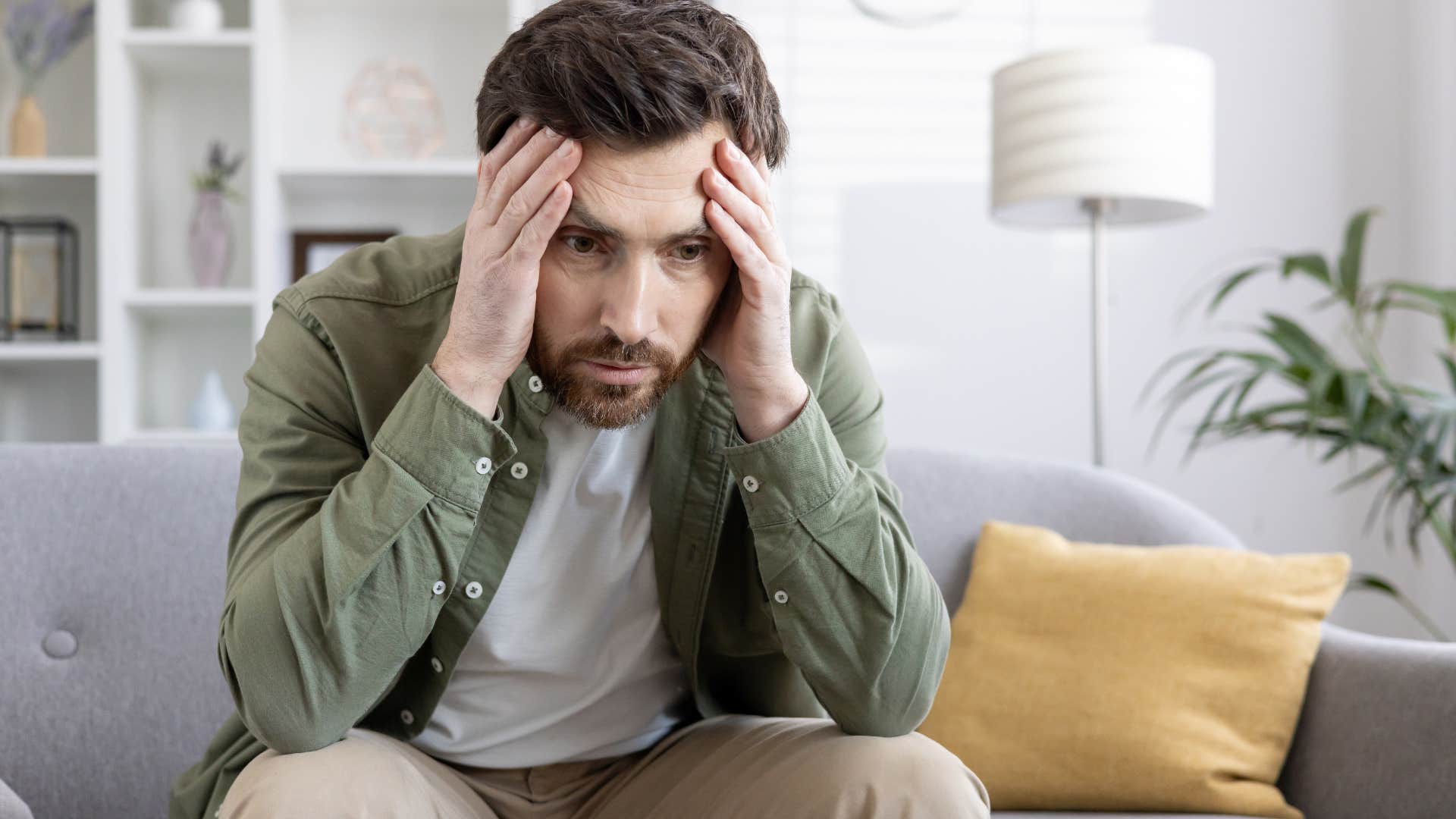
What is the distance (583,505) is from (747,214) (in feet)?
1.11

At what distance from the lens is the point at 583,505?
1268 mm

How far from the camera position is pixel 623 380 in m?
1.14

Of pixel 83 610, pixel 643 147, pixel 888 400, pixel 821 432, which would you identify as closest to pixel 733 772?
pixel 821 432

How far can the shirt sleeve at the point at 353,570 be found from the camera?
1049 millimetres

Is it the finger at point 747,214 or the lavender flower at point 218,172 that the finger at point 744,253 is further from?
the lavender flower at point 218,172

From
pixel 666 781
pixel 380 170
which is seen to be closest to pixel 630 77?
pixel 666 781

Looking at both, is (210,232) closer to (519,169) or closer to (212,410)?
(212,410)

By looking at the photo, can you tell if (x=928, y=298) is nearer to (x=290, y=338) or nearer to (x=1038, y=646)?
(x=1038, y=646)

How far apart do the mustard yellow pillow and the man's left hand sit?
65cm

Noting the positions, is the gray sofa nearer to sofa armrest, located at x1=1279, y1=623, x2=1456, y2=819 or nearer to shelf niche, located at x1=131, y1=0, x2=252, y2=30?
sofa armrest, located at x1=1279, y1=623, x2=1456, y2=819

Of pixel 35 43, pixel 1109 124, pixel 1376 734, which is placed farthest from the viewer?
pixel 35 43

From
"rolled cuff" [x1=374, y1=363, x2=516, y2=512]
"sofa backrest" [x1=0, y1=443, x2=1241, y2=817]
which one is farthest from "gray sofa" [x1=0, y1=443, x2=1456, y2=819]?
"rolled cuff" [x1=374, y1=363, x2=516, y2=512]

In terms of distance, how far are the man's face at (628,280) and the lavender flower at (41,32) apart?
2.37 m

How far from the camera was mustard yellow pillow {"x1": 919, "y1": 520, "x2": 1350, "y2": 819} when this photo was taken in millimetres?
1561
